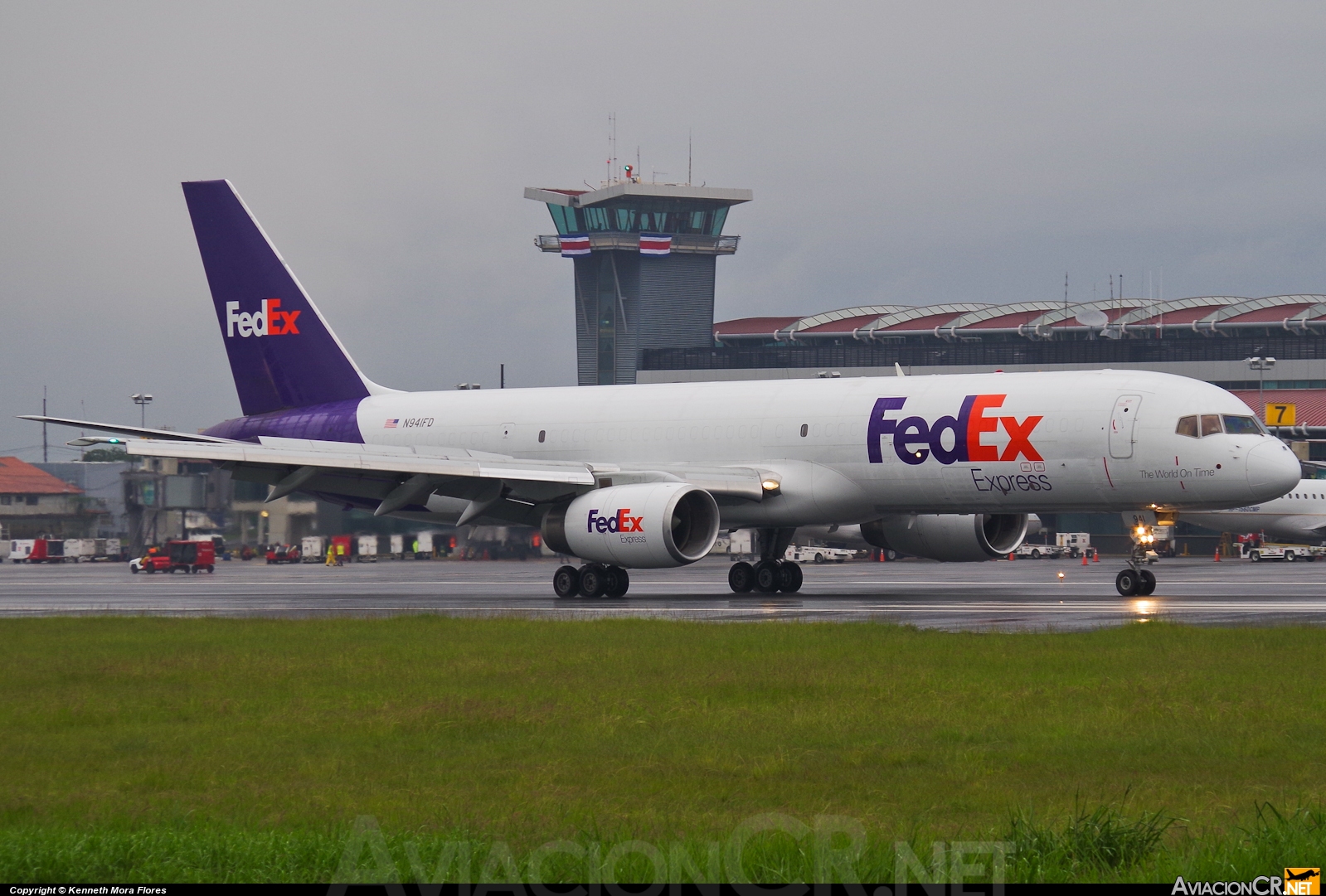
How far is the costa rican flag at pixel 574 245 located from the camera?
150625 millimetres

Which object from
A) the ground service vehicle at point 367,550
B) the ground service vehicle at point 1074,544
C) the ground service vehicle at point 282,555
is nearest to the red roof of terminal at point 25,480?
the ground service vehicle at point 282,555

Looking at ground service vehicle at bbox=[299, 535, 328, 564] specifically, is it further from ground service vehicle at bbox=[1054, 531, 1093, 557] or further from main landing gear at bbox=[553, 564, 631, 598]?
main landing gear at bbox=[553, 564, 631, 598]

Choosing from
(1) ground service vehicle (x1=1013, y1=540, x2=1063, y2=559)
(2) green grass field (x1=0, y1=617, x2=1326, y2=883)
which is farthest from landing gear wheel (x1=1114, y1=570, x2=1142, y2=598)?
(1) ground service vehicle (x1=1013, y1=540, x2=1063, y2=559)

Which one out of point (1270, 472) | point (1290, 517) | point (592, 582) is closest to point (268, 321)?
point (592, 582)

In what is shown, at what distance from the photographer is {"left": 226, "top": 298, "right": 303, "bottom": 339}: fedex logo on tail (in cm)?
4069

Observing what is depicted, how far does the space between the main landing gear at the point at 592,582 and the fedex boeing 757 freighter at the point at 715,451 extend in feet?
0.16

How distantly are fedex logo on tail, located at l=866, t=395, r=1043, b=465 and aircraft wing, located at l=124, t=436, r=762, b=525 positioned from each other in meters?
3.05

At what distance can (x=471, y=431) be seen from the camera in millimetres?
38438

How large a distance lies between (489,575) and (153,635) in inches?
1163

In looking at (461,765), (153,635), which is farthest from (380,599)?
(461,765)

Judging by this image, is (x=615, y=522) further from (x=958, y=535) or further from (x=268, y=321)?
(x=268, y=321)

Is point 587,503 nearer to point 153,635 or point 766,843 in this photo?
point 153,635

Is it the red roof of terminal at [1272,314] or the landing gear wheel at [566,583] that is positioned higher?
the red roof of terminal at [1272,314]

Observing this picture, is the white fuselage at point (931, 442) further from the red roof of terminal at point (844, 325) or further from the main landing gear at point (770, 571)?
the red roof of terminal at point (844, 325)
